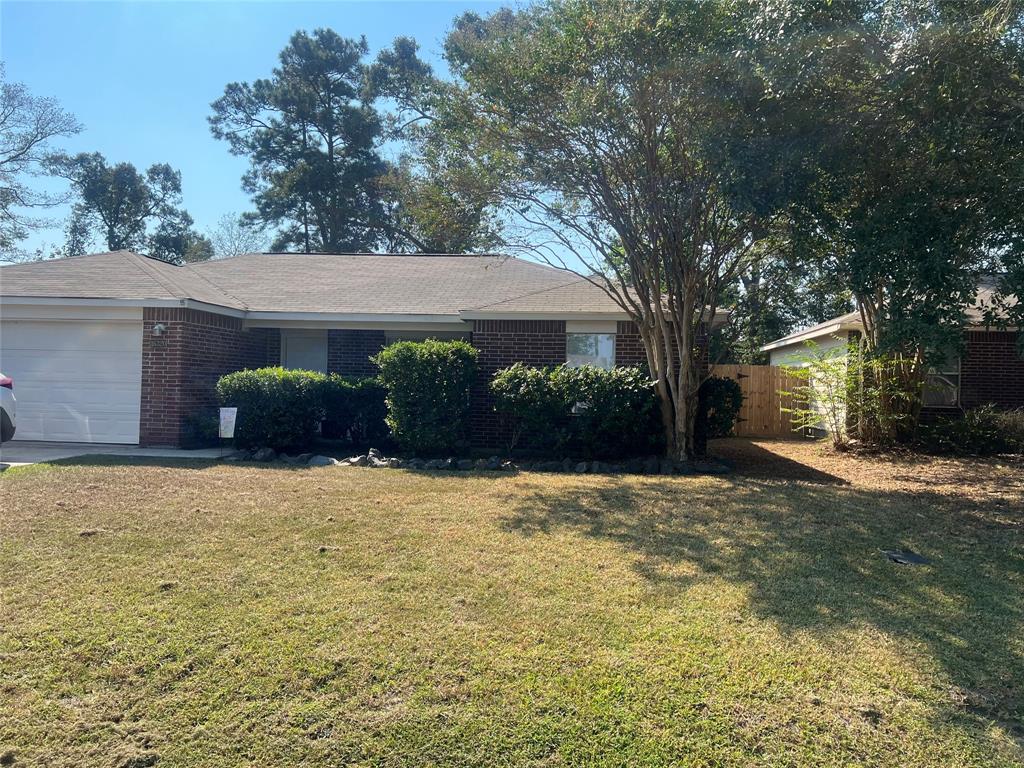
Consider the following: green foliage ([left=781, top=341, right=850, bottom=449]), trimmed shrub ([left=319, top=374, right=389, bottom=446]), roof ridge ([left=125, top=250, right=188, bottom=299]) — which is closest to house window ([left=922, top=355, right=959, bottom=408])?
green foliage ([left=781, top=341, right=850, bottom=449])

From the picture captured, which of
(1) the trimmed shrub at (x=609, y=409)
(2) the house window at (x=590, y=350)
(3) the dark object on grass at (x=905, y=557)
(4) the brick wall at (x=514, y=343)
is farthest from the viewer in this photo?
(2) the house window at (x=590, y=350)

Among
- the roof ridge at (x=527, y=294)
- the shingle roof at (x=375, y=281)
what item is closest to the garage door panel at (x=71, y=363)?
the shingle roof at (x=375, y=281)

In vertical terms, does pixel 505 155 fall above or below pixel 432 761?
above

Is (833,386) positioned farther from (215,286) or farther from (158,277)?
(158,277)

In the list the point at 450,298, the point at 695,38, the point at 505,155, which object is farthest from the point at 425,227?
the point at 695,38

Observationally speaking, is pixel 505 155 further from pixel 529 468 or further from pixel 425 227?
pixel 529 468

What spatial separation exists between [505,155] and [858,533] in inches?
260

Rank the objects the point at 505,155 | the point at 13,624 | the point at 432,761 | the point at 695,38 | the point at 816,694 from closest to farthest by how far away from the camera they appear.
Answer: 1. the point at 432,761
2. the point at 816,694
3. the point at 13,624
4. the point at 695,38
5. the point at 505,155

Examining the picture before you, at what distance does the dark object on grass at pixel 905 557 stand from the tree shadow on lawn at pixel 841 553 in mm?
80

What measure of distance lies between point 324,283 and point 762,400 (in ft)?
38.6

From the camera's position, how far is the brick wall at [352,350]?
1402 centimetres

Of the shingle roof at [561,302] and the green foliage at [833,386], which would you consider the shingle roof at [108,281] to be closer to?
the shingle roof at [561,302]

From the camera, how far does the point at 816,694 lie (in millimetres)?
3564

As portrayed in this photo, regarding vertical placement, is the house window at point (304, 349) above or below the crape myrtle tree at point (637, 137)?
below
